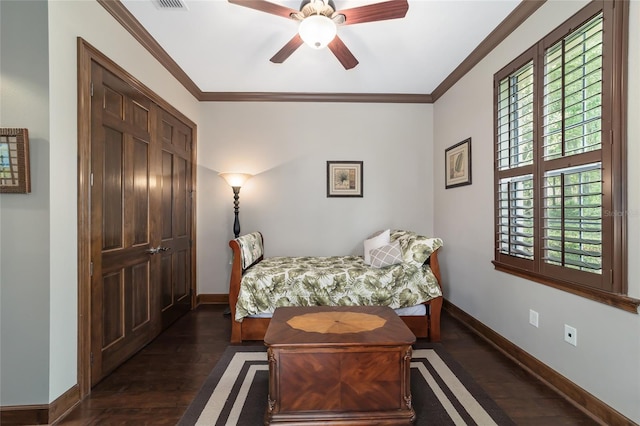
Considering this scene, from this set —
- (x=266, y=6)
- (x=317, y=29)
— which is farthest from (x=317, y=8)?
(x=266, y=6)

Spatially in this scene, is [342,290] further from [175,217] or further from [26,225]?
[26,225]

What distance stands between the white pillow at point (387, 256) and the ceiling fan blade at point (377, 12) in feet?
6.46

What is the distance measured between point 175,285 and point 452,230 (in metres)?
3.33

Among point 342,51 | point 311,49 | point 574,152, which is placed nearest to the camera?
point 574,152

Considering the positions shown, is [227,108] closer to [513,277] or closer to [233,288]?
[233,288]

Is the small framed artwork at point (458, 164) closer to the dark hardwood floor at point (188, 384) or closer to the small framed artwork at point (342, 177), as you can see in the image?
the small framed artwork at point (342, 177)

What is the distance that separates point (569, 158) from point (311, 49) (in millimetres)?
2339

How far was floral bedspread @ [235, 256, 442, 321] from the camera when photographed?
2645 millimetres

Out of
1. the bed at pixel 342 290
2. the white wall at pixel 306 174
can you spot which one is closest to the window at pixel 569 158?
the bed at pixel 342 290

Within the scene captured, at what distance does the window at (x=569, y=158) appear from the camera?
1.57 meters

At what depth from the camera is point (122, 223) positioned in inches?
90.5

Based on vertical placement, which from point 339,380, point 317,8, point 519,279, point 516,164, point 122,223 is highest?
point 317,8

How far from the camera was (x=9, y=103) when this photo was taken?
164 centimetres

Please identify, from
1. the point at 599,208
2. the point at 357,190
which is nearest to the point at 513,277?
the point at 599,208
